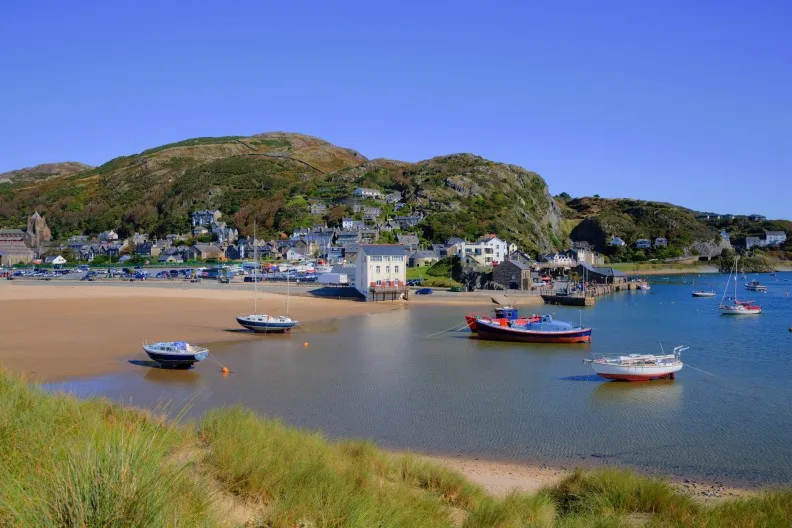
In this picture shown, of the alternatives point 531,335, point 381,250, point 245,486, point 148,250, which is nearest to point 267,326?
point 531,335

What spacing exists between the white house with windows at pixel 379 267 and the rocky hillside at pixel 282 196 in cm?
4376

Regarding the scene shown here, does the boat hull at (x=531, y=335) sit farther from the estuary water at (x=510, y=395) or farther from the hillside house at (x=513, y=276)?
the hillside house at (x=513, y=276)

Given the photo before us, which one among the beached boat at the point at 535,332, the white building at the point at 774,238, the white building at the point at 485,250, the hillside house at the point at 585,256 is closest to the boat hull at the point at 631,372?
the beached boat at the point at 535,332

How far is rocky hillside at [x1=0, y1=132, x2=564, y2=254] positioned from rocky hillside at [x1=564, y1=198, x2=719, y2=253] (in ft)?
38.8

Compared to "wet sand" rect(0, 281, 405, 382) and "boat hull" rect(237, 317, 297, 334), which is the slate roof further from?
"boat hull" rect(237, 317, 297, 334)

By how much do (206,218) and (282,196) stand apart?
58.3ft

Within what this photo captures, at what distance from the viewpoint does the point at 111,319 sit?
3878 centimetres

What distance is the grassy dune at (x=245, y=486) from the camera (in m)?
4.05

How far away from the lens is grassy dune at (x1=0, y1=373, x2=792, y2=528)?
4.05 metres

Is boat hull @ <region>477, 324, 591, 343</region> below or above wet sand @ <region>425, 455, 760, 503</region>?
above

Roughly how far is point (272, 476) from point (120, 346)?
25211 mm

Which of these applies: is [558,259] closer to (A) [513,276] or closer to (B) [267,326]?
(A) [513,276]

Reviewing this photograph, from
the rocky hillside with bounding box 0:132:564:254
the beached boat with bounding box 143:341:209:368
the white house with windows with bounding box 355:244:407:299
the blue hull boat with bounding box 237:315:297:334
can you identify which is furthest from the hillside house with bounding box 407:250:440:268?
the beached boat with bounding box 143:341:209:368

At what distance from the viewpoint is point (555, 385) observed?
24094 millimetres
